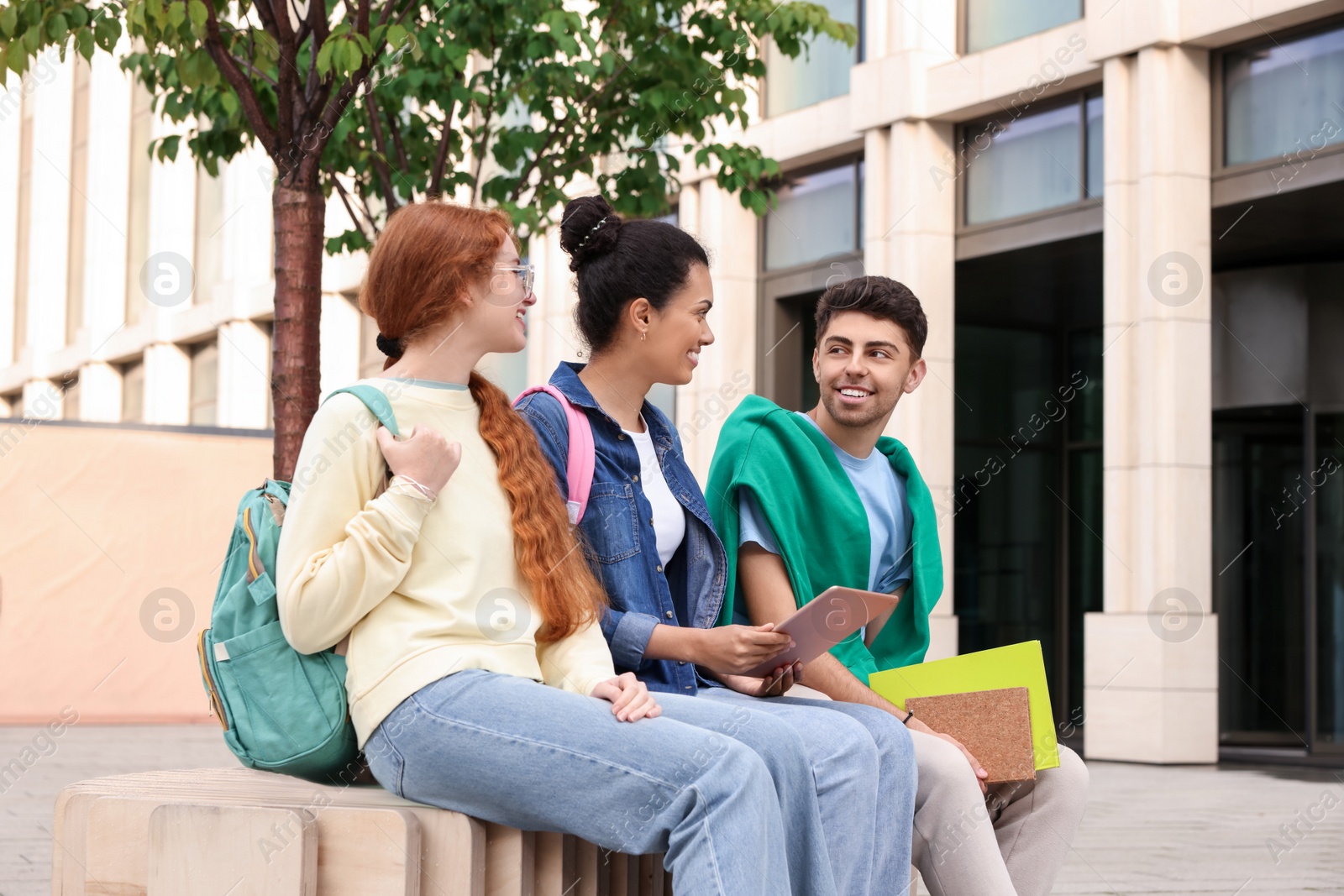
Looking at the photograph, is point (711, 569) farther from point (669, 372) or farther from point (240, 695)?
point (240, 695)

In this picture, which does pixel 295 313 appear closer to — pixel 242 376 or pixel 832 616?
pixel 832 616

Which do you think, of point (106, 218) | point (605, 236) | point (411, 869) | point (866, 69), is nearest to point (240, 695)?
point (411, 869)

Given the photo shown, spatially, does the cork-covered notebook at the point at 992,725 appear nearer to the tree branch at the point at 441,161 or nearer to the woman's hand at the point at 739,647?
the woman's hand at the point at 739,647

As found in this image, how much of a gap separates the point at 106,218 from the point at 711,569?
26529 mm

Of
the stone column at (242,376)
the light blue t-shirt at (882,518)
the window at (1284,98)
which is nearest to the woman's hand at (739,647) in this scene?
the light blue t-shirt at (882,518)

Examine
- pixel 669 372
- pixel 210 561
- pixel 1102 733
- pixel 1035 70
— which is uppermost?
pixel 1035 70

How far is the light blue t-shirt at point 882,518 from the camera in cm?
395

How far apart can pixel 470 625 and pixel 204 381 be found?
78.1ft

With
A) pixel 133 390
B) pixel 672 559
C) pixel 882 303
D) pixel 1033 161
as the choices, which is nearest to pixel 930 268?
pixel 1033 161

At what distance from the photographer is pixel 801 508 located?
149 inches

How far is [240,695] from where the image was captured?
9.13 ft

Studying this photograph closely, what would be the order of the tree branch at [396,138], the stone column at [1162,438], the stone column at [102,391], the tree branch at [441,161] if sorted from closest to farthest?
the tree branch at [441,161], the tree branch at [396,138], the stone column at [1162,438], the stone column at [102,391]

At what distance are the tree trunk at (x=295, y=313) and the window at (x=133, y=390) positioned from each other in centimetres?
2223

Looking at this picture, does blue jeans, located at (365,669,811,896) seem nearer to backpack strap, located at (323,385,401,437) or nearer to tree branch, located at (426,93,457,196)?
backpack strap, located at (323,385,401,437)
